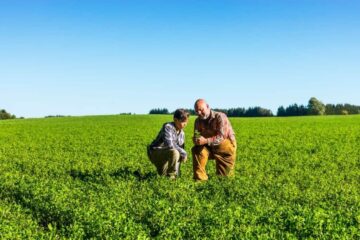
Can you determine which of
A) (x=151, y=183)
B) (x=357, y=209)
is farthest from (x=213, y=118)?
(x=357, y=209)

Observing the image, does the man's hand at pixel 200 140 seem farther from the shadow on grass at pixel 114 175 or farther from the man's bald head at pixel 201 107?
the shadow on grass at pixel 114 175

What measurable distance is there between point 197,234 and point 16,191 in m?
6.40

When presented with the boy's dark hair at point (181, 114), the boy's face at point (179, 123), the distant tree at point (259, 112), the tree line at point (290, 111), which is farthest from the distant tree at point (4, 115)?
the boy's dark hair at point (181, 114)

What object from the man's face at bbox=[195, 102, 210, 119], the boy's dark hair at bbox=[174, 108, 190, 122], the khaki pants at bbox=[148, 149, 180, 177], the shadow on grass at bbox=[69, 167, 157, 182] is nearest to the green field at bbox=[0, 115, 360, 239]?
the shadow on grass at bbox=[69, 167, 157, 182]

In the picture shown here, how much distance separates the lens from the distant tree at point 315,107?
119 meters

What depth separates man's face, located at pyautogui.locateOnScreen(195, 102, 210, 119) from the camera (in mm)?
12820

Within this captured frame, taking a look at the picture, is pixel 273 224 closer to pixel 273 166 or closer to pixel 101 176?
pixel 101 176

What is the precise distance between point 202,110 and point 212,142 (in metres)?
0.96

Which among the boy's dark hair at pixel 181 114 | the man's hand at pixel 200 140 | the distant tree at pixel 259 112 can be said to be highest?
the distant tree at pixel 259 112

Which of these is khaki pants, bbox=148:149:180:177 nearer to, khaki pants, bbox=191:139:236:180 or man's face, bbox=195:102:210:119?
khaki pants, bbox=191:139:236:180

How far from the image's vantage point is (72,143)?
3012cm

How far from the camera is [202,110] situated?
12.9m

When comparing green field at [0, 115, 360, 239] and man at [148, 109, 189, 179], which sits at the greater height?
man at [148, 109, 189, 179]

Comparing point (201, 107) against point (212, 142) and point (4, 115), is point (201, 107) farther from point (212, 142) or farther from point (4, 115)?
point (4, 115)
